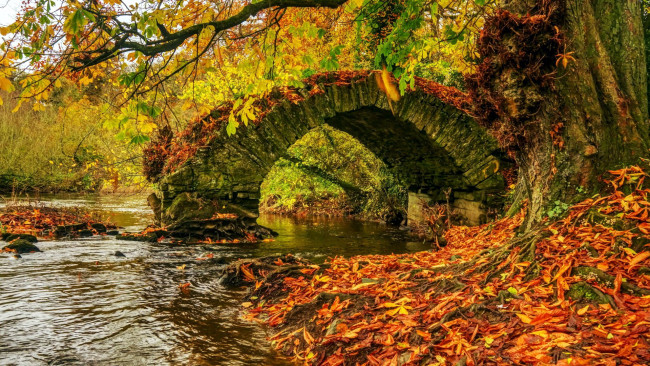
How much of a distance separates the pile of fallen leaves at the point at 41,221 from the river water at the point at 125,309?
6.13 feet

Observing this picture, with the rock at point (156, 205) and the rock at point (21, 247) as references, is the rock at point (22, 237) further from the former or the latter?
the rock at point (156, 205)

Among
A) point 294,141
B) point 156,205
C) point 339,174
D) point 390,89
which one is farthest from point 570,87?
point 339,174

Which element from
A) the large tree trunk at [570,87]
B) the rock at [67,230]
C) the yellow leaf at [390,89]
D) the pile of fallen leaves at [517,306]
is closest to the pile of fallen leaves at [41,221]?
the rock at [67,230]

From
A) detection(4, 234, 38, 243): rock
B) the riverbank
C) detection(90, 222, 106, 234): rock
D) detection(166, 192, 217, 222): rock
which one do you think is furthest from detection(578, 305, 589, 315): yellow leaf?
detection(90, 222, 106, 234): rock

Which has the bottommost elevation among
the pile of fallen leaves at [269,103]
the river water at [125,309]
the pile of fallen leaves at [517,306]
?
the river water at [125,309]

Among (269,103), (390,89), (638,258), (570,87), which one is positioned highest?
(390,89)

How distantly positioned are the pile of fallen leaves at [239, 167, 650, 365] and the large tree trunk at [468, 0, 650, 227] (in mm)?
250

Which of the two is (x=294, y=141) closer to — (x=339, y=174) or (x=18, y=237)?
(x=339, y=174)

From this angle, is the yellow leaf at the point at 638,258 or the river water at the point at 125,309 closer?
the yellow leaf at the point at 638,258

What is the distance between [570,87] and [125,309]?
4.57m

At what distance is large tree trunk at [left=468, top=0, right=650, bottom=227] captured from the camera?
3.18 metres

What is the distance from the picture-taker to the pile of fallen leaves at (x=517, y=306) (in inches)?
86.2

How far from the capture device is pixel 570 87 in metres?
3.24

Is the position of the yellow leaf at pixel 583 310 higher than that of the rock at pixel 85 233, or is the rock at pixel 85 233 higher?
the yellow leaf at pixel 583 310
